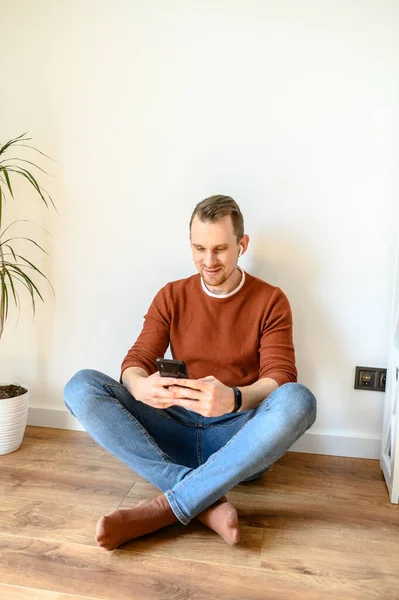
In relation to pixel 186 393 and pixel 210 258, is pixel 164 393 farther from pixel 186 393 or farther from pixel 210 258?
pixel 210 258

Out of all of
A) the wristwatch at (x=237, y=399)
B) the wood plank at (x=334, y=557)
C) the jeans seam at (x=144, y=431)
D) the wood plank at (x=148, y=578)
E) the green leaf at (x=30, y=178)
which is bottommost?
the wood plank at (x=334, y=557)

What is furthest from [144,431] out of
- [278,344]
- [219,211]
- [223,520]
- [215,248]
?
[219,211]

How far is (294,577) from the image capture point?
61.7 inches

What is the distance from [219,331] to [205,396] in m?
0.43

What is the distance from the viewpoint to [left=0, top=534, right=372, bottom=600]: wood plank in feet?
4.88

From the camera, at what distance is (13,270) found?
8.29ft

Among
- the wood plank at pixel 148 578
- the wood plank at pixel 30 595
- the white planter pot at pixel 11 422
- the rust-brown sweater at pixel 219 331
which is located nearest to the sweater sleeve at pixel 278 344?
the rust-brown sweater at pixel 219 331

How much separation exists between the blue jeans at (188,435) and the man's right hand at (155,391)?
0.26ft

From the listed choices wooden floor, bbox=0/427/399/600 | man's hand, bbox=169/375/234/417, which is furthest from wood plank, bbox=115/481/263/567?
man's hand, bbox=169/375/234/417

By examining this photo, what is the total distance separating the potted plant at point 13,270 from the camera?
2330 mm

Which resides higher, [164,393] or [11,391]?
[164,393]

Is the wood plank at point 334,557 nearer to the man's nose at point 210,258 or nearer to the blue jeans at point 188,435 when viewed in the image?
the blue jeans at point 188,435

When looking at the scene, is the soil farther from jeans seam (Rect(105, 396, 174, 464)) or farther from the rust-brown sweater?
jeans seam (Rect(105, 396, 174, 464))

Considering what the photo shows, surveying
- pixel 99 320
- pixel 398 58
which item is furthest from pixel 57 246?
pixel 398 58
